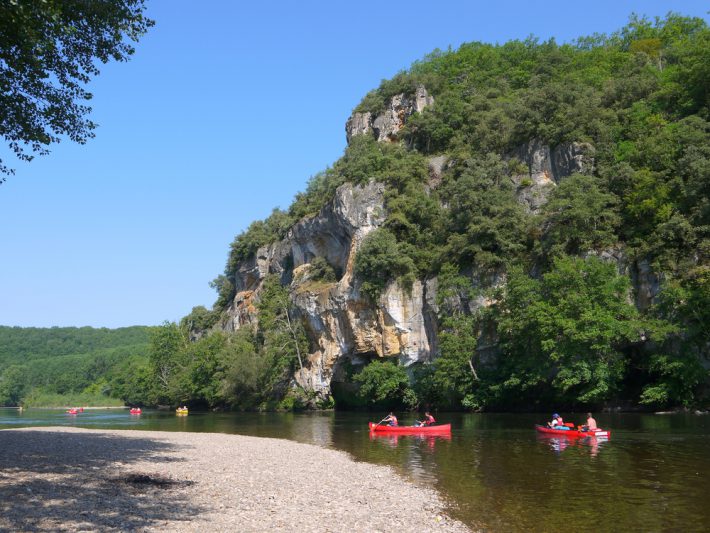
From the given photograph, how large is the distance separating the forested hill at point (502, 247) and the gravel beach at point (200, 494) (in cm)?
2462

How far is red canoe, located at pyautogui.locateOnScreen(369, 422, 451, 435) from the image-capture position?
3070cm

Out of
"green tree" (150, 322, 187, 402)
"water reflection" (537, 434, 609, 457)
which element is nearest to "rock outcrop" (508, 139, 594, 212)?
"water reflection" (537, 434, 609, 457)

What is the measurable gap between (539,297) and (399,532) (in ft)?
108

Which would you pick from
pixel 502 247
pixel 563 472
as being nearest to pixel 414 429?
pixel 563 472

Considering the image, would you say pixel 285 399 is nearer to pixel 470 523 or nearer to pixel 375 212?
pixel 375 212

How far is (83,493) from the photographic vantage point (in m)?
12.3

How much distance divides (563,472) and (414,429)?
1426 cm

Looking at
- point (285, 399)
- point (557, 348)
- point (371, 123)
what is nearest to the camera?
point (557, 348)

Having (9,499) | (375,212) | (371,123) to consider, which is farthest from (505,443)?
(371,123)

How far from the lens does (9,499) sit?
10977 millimetres

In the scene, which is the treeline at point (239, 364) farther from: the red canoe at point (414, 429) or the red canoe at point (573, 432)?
the red canoe at point (573, 432)

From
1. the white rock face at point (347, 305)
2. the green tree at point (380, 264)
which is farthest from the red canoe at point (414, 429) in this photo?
the green tree at point (380, 264)

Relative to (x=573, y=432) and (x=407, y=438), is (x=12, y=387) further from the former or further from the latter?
(x=573, y=432)

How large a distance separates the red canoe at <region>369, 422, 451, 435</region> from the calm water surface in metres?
0.84
